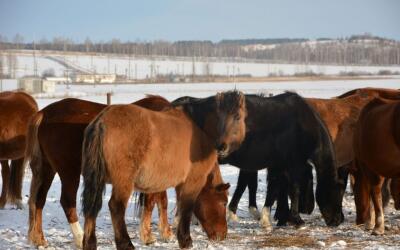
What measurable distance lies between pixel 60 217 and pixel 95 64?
379ft

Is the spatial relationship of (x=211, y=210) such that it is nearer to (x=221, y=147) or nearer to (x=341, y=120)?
(x=221, y=147)

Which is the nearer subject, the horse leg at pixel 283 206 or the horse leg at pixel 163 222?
the horse leg at pixel 163 222

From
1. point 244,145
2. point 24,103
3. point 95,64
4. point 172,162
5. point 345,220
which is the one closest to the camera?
point 172,162

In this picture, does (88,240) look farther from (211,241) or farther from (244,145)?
(244,145)

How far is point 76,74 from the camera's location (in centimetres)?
10169

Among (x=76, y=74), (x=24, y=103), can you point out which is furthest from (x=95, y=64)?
(x=24, y=103)

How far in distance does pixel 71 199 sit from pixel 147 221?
38.6 inches

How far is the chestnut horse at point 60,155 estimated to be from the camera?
719 cm

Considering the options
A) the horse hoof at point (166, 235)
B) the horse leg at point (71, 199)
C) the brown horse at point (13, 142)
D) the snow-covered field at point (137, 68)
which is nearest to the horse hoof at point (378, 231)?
the horse hoof at point (166, 235)

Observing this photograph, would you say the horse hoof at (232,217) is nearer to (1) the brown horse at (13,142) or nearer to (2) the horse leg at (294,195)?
(2) the horse leg at (294,195)

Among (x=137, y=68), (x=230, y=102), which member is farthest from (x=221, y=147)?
(x=137, y=68)

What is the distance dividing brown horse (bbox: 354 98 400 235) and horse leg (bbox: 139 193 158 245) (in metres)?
2.73

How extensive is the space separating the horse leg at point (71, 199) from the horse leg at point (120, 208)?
3.48ft

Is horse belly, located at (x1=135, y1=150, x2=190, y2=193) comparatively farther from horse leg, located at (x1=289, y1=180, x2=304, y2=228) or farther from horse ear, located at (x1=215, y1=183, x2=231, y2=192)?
horse leg, located at (x1=289, y1=180, x2=304, y2=228)
